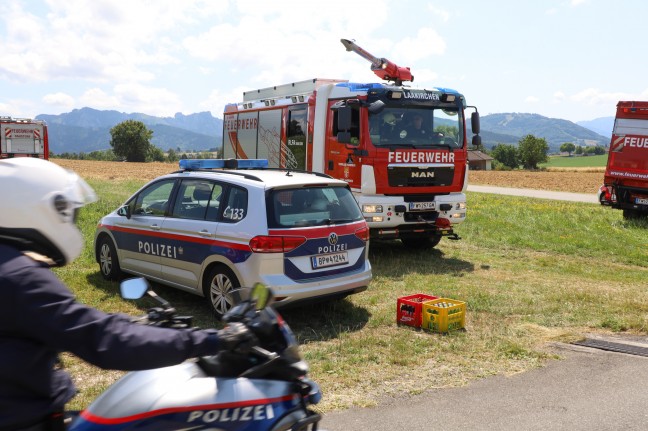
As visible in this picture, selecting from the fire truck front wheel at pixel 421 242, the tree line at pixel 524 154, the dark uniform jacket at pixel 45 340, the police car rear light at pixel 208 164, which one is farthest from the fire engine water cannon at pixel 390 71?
the tree line at pixel 524 154

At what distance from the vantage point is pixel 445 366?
5414 millimetres

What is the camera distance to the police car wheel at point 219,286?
256 inches

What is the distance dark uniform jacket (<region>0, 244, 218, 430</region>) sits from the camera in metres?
1.87

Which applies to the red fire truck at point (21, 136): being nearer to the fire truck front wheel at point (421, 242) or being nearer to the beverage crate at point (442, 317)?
the fire truck front wheel at point (421, 242)

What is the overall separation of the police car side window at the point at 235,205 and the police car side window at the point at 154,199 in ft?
4.14

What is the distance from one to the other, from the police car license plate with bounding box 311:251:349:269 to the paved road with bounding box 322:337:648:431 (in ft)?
6.84

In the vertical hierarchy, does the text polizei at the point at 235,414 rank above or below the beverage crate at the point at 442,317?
above

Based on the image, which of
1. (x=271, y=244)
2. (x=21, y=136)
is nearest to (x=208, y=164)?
(x=271, y=244)

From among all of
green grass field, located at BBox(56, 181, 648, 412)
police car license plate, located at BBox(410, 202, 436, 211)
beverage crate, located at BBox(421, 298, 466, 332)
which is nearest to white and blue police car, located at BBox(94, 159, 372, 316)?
green grass field, located at BBox(56, 181, 648, 412)

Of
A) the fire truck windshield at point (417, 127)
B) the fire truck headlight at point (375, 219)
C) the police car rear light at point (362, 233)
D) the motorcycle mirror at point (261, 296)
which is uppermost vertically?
the fire truck windshield at point (417, 127)

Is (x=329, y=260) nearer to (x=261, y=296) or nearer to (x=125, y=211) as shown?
(x=125, y=211)

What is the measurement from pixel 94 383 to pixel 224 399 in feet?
10.9

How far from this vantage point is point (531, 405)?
15.0 feet

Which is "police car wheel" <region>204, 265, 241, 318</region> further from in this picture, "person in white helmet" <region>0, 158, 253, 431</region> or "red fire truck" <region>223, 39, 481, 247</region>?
"person in white helmet" <region>0, 158, 253, 431</region>
